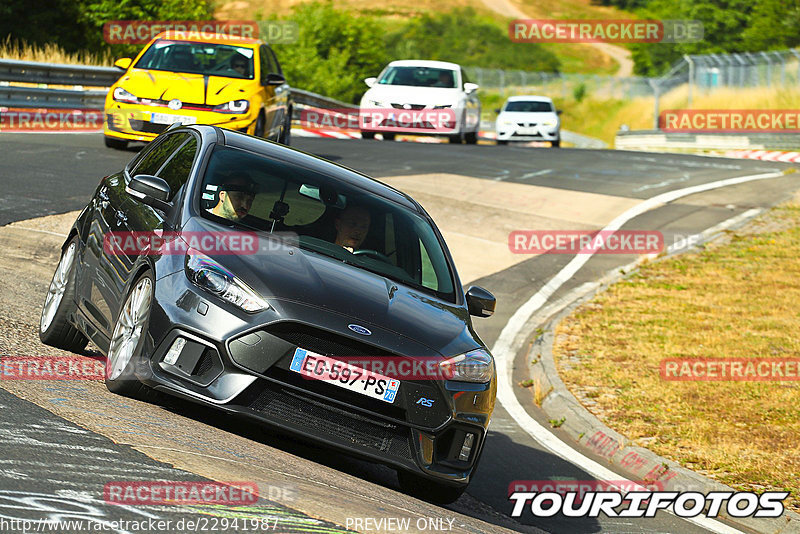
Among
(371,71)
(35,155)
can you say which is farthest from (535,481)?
(371,71)

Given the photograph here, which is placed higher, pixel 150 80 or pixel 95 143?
pixel 150 80

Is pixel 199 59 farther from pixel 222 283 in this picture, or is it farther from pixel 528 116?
pixel 528 116

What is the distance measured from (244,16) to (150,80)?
419ft

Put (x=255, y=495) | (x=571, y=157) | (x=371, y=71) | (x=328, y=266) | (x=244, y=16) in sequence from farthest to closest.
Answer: (x=244, y=16)
(x=371, y=71)
(x=571, y=157)
(x=328, y=266)
(x=255, y=495)

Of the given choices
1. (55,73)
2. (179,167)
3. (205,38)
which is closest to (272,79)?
(205,38)

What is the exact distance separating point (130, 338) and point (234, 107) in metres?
10.3

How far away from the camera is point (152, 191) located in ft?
21.4

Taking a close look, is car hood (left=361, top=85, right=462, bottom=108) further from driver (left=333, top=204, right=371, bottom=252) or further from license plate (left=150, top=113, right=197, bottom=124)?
driver (left=333, top=204, right=371, bottom=252)

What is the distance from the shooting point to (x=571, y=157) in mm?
25250

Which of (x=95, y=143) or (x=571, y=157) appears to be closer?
(x=95, y=143)

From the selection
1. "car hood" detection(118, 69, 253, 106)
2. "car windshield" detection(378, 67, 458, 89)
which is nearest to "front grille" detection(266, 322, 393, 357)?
"car hood" detection(118, 69, 253, 106)

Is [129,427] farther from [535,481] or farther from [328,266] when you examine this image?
[535,481]

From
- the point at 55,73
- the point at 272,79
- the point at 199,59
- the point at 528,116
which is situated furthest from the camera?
the point at 528,116

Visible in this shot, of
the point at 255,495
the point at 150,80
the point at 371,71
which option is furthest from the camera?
the point at 371,71
